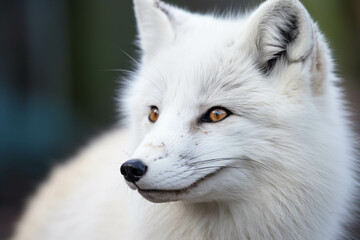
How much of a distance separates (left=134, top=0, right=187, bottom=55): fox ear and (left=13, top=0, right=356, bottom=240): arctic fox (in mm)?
34

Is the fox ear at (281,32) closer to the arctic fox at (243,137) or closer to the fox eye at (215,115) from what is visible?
the arctic fox at (243,137)

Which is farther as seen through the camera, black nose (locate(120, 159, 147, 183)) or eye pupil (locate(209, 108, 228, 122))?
eye pupil (locate(209, 108, 228, 122))

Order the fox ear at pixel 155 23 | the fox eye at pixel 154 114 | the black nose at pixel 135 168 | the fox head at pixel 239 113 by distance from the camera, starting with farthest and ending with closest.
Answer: the fox ear at pixel 155 23 < the fox eye at pixel 154 114 < the fox head at pixel 239 113 < the black nose at pixel 135 168

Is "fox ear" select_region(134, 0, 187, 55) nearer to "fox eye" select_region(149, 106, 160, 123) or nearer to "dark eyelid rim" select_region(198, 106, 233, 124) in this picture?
"fox eye" select_region(149, 106, 160, 123)

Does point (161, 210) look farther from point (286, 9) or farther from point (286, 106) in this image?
point (286, 9)

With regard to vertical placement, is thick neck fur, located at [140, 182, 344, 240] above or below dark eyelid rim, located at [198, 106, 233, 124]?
below

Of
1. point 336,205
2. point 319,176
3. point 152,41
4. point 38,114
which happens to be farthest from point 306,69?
point 38,114

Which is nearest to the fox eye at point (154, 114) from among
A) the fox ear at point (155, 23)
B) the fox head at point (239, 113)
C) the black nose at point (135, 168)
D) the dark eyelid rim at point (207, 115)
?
the fox head at point (239, 113)

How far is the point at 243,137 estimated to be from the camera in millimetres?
2396

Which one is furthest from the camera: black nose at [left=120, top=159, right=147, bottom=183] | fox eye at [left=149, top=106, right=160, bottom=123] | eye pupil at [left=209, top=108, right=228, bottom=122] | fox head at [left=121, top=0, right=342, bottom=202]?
fox eye at [left=149, top=106, right=160, bottom=123]

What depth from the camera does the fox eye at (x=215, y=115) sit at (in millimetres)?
2463

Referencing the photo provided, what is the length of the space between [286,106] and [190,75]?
52 centimetres

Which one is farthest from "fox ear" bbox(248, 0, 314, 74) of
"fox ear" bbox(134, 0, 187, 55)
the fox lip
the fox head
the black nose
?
the black nose

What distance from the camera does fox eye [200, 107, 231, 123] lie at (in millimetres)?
2463
